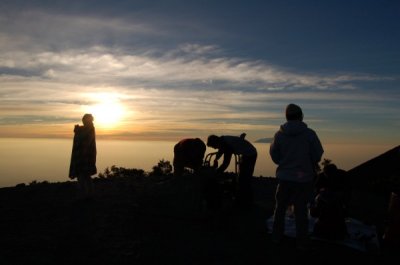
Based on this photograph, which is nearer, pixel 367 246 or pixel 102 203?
pixel 367 246

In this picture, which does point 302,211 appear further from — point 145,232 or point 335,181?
point 145,232

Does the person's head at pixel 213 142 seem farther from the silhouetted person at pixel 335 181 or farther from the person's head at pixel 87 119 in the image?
the person's head at pixel 87 119

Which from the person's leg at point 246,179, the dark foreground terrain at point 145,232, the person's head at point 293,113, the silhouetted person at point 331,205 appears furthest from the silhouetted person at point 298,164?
the person's leg at point 246,179

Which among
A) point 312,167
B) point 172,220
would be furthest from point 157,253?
point 312,167

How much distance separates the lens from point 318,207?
873 centimetres

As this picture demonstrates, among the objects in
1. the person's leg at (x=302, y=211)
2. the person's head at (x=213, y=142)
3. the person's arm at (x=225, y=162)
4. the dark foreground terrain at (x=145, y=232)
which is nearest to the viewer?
the dark foreground terrain at (x=145, y=232)

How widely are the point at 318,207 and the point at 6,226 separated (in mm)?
6650

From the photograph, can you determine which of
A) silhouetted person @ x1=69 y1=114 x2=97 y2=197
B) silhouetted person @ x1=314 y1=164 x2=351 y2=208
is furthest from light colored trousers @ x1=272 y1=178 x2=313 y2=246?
silhouetted person @ x1=69 y1=114 x2=97 y2=197

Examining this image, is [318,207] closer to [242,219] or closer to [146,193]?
[242,219]

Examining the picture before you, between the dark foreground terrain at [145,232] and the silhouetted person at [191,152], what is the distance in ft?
1.94

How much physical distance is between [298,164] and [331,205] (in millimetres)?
1386

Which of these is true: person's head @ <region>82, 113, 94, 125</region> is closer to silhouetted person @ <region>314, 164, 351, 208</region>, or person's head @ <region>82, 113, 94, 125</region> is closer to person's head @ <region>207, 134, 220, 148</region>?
person's head @ <region>207, 134, 220, 148</region>

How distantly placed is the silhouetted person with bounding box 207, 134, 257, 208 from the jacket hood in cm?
282

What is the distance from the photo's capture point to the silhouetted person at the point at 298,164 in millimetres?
7805
